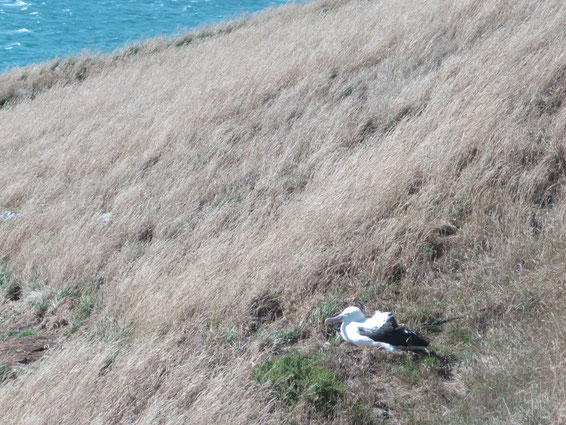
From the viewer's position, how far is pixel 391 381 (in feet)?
14.2

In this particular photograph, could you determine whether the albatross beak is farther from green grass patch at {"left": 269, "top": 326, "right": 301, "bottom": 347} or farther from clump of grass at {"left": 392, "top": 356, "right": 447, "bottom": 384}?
clump of grass at {"left": 392, "top": 356, "right": 447, "bottom": 384}

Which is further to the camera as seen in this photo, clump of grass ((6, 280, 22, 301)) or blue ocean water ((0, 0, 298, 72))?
blue ocean water ((0, 0, 298, 72))

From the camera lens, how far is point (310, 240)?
223 inches

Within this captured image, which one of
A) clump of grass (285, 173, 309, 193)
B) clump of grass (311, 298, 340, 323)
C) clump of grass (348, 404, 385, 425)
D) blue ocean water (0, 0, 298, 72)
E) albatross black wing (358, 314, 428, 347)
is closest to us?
clump of grass (348, 404, 385, 425)

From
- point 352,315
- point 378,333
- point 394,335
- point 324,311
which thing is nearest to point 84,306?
point 324,311

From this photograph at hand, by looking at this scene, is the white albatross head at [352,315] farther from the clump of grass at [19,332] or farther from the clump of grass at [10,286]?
the clump of grass at [10,286]

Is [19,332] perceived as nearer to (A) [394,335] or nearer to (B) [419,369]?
(A) [394,335]

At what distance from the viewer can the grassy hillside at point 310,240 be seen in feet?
13.6

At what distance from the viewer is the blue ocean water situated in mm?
25125

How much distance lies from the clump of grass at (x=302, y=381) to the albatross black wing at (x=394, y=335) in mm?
413

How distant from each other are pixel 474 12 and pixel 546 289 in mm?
7339

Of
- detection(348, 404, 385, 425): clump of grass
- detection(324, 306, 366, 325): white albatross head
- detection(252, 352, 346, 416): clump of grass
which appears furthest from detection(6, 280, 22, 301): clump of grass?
detection(348, 404, 385, 425): clump of grass

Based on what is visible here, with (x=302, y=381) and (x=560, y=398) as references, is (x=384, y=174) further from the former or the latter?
(x=560, y=398)

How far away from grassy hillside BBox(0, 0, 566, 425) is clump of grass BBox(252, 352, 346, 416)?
2 centimetres
